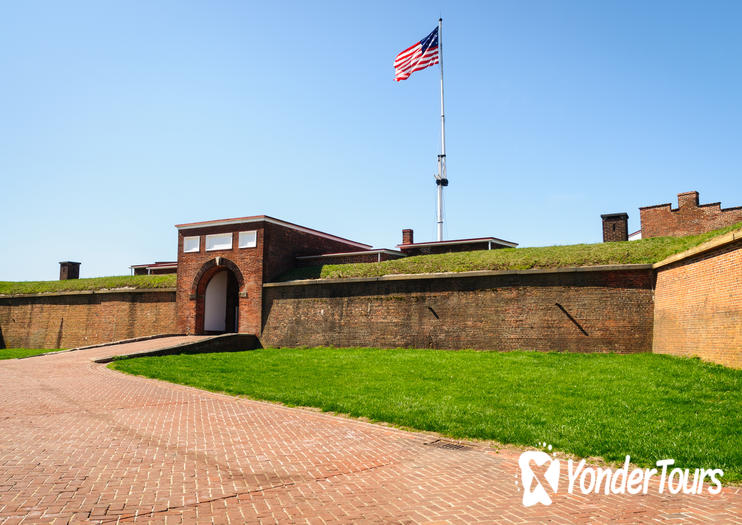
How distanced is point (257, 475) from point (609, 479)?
13.1ft

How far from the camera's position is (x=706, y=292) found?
12469mm

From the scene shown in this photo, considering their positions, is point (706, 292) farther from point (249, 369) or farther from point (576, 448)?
point (249, 369)

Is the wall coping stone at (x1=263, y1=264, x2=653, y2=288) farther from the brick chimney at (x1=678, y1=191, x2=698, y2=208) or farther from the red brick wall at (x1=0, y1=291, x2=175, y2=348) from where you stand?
the brick chimney at (x1=678, y1=191, x2=698, y2=208)

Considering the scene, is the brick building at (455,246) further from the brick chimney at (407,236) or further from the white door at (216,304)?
the white door at (216,304)

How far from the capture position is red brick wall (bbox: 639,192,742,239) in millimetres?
22188

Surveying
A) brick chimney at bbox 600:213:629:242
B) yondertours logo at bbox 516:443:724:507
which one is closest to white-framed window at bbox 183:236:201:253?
brick chimney at bbox 600:213:629:242

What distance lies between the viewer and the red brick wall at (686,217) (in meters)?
22.2

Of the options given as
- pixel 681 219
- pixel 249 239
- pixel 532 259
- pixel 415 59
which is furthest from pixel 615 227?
pixel 249 239

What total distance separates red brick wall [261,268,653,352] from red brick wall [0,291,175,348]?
25.5ft

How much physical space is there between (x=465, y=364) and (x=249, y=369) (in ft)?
21.5

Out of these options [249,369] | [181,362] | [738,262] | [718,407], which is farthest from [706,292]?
[181,362]

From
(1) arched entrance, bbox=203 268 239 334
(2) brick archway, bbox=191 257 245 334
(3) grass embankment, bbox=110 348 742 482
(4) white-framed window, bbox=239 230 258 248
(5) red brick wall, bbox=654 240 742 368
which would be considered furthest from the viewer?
(1) arched entrance, bbox=203 268 239 334

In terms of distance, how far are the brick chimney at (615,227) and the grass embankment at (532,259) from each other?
4.87 metres

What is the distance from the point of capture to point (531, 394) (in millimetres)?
10281
